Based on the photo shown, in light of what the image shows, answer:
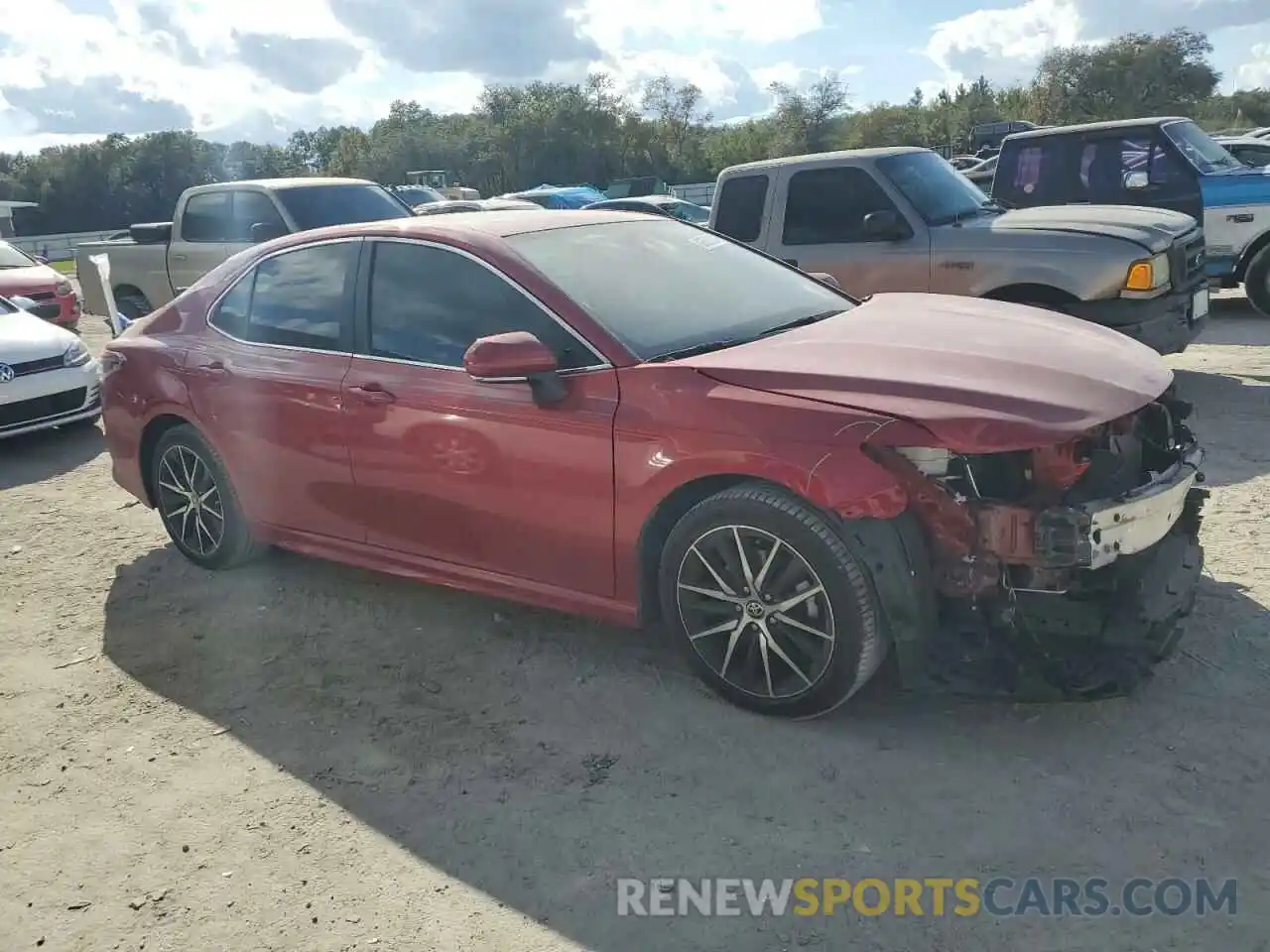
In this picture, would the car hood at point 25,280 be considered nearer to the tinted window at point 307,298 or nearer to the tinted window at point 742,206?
the tinted window at point 742,206

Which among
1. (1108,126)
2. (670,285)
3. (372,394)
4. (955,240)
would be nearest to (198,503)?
(372,394)

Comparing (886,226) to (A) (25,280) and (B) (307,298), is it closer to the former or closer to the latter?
(B) (307,298)

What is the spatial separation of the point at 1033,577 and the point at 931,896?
1012 mm

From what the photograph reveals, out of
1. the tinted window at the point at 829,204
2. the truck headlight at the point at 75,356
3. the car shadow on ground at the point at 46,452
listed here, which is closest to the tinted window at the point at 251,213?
the truck headlight at the point at 75,356

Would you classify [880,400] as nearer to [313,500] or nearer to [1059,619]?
[1059,619]

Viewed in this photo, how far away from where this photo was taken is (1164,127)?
9.59 metres

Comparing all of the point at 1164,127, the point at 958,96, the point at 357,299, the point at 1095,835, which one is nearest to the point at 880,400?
the point at 1095,835

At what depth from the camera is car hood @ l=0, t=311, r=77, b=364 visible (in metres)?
8.27

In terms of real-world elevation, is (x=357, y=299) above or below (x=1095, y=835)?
above

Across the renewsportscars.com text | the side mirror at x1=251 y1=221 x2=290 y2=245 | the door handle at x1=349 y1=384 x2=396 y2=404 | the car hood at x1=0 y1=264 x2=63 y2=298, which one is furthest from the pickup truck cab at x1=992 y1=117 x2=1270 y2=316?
the car hood at x1=0 y1=264 x2=63 y2=298

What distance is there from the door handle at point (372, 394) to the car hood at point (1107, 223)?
4.63 metres

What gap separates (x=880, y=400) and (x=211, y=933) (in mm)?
2408

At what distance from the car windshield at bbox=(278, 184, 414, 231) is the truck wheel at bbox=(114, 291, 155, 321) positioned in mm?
2839

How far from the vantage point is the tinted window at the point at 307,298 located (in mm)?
4543
